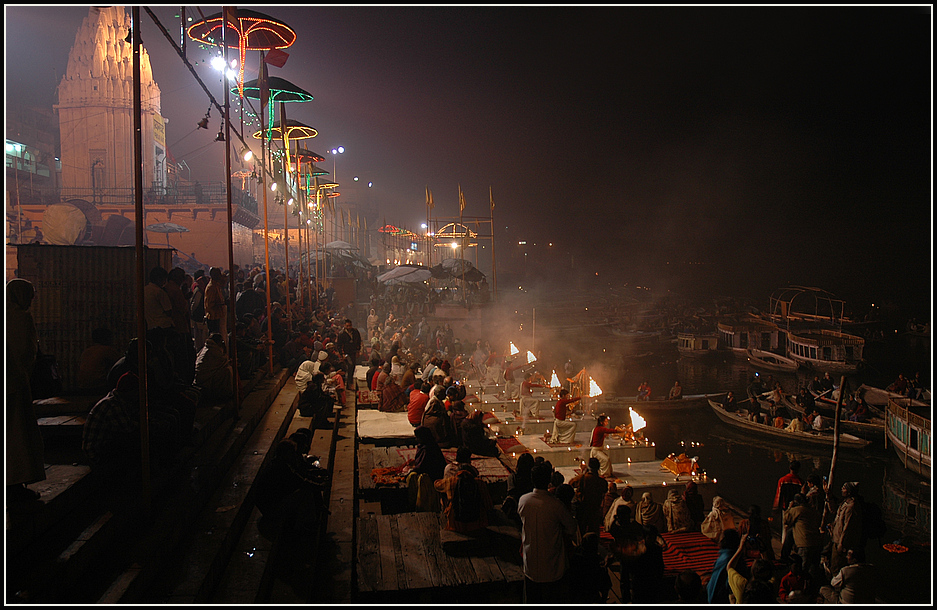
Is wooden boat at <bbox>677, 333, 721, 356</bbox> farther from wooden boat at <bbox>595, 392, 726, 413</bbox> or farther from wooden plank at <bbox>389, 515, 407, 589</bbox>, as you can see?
wooden plank at <bbox>389, 515, 407, 589</bbox>

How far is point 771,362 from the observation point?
34250mm

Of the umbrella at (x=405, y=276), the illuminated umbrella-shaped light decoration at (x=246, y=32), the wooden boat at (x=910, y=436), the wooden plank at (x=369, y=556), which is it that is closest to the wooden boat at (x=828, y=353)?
the wooden boat at (x=910, y=436)

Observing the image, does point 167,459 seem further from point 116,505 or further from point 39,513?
point 39,513

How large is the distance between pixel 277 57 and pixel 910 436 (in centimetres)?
2123

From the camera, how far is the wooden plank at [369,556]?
4.12 metres

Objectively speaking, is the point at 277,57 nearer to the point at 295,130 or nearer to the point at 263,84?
the point at 263,84

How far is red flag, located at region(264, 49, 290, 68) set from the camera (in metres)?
9.17

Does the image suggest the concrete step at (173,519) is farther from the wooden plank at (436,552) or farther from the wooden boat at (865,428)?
the wooden boat at (865,428)

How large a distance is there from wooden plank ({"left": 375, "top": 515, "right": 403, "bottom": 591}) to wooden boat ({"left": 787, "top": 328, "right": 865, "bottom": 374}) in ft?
115

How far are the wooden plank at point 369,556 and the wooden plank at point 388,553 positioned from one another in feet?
0.09

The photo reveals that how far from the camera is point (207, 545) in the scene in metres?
3.47

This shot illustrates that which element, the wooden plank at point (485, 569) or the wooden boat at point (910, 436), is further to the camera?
the wooden boat at point (910, 436)

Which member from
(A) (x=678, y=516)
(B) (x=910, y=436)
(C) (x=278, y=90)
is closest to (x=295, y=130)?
(C) (x=278, y=90)

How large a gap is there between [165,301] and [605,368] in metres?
29.3
